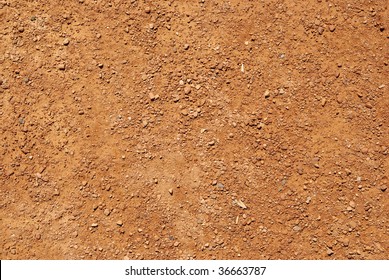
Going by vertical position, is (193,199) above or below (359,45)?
below

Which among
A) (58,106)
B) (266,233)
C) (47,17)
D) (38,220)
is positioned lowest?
(266,233)

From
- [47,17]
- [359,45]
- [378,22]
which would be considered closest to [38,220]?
[47,17]

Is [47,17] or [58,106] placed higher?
[47,17]

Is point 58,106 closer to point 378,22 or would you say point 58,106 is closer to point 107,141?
point 107,141
